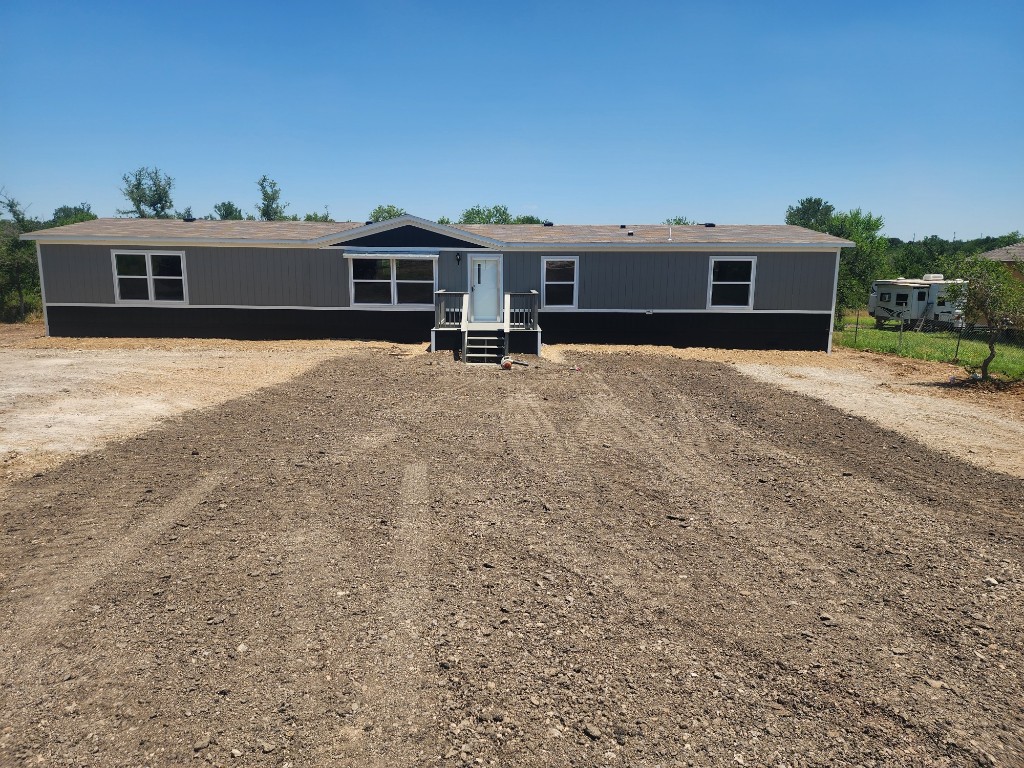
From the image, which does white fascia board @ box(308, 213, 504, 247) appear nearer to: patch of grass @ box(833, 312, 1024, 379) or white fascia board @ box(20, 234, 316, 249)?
white fascia board @ box(20, 234, 316, 249)

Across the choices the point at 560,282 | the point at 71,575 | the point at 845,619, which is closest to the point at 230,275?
the point at 560,282

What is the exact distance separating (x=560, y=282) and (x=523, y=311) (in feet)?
5.89

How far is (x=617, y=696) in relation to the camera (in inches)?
125

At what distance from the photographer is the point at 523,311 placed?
16.3 m

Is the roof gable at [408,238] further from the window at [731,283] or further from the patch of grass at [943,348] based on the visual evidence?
the patch of grass at [943,348]

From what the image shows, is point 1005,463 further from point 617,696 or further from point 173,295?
point 173,295

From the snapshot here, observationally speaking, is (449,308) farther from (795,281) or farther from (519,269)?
(795,281)

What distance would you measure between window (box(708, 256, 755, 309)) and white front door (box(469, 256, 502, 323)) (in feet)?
19.1

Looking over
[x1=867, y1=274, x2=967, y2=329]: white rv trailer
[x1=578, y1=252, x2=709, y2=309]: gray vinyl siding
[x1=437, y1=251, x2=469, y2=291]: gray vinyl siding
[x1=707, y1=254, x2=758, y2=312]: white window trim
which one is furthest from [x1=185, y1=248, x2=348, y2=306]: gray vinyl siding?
[x1=867, y1=274, x2=967, y2=329]: white rv trailer

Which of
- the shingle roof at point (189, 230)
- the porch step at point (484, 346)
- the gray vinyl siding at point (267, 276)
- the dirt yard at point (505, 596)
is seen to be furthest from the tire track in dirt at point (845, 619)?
the shingle roof at point (189, 230)

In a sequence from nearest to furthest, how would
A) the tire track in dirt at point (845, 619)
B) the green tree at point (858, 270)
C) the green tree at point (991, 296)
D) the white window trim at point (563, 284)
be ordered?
1. the tire track in dirt at point (845, 619)
2. the green tree at point (991, 296)
3. the white window trim at point (563, 284)
4. the green tree at point (858, 270)

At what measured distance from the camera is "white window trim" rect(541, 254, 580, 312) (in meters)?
17.3

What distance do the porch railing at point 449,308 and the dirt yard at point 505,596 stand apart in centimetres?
740

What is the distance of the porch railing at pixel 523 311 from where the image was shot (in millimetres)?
15531
